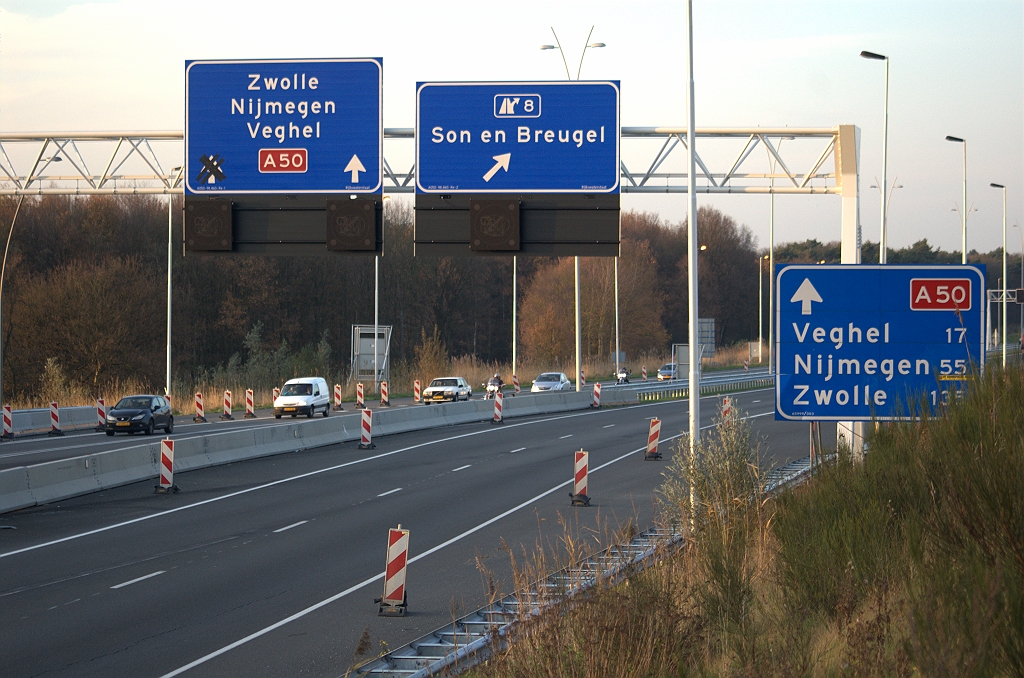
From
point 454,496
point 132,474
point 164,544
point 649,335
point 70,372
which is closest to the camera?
point 164,544

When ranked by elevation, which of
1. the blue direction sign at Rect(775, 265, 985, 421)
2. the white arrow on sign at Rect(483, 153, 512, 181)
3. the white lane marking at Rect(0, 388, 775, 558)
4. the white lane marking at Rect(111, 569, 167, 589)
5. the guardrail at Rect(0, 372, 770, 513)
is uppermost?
the white arrow on sign at Rect(483, 153, 512, 181)

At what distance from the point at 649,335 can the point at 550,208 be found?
225ft

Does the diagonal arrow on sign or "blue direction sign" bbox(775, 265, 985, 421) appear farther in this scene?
the diagonal arrow on sign

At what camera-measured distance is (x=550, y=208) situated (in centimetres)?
1839

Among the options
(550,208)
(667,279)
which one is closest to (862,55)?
(550,208)

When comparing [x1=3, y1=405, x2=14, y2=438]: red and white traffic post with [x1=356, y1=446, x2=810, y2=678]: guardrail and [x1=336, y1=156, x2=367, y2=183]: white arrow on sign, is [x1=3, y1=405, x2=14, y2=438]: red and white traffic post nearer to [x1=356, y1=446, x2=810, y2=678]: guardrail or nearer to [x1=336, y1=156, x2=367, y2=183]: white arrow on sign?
[x1=336, y1=156, x2=367, y2=183]: white arrow on sign

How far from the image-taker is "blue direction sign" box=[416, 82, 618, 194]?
18453 mm

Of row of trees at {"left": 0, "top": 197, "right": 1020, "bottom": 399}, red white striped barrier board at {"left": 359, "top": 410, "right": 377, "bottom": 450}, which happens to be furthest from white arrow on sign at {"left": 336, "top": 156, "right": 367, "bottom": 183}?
row of trees at {"left": 0, "top": 197, "right": 1020, "bottom": 399}

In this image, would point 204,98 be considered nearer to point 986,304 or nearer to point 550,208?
point 550,208

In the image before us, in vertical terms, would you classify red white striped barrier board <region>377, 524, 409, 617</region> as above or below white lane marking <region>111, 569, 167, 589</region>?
above

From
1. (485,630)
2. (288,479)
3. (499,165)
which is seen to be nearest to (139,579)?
(485,630)

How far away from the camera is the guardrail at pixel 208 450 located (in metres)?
20.6

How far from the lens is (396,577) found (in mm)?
11539

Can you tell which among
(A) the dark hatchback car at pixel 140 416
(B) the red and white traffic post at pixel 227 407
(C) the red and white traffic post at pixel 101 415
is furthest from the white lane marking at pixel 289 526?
(B) the red and white traffic post at pixel 227 407
